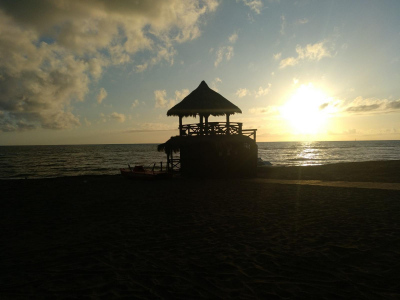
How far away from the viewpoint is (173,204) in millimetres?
11648

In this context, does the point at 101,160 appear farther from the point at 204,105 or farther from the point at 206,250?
the point at 206,250

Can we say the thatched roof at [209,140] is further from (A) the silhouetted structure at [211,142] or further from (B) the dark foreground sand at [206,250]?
(B) the dark foreground sand at [206,250]

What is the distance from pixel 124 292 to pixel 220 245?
2.74 meters

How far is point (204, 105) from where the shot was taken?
20609 millimetres

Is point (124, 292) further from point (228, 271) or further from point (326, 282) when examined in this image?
point (326, 282)

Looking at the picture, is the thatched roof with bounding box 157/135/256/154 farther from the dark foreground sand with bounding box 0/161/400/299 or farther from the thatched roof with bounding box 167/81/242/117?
the dark foreground sand with bounding box 0/161/400/299

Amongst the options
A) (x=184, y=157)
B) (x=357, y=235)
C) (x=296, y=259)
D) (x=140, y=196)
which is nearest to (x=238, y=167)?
(x=184, y=157)

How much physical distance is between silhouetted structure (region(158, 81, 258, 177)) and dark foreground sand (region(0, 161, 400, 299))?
9538 mm

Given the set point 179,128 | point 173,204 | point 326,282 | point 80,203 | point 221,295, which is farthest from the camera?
point 179,128

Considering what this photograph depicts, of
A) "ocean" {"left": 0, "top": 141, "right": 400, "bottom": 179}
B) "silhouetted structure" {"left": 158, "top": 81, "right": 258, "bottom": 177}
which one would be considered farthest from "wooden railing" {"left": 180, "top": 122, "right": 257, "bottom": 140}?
"ocean" {"left": 0, "top": 141, "right": 400, "bottom": 179}

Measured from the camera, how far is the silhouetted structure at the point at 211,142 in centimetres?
2061

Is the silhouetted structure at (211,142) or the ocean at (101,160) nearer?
the silhouetted structure at (211,142)

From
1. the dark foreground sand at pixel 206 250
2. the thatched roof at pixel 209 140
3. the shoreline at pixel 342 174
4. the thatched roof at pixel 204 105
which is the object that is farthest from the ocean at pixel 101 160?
the dark foreground sand at pixel 206 250

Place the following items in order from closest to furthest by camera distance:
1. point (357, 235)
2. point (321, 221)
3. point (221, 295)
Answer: point (221, 295) → point (357, 235) → point (321, 221)
